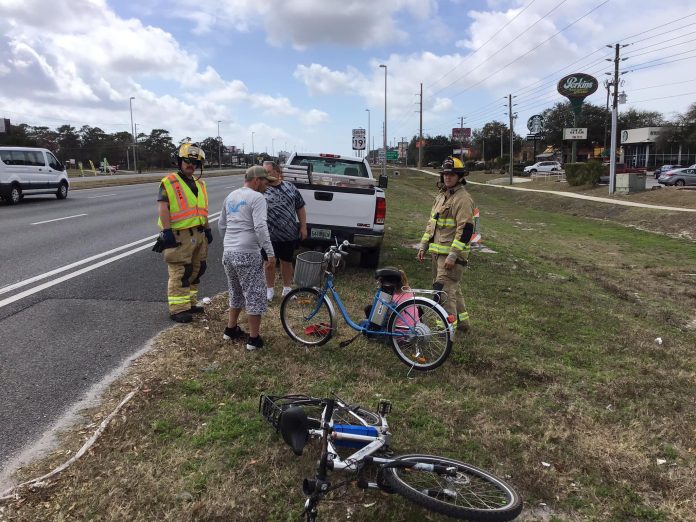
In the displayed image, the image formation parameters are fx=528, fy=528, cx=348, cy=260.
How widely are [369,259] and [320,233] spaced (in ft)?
3.81

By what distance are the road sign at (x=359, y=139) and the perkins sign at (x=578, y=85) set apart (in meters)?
24.7

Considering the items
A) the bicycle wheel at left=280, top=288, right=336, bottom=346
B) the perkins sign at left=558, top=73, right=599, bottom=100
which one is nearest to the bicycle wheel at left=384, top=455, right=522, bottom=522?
the bicycle wheel at left=280, top=288, right=336, bottom=346

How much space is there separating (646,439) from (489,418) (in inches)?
41.8

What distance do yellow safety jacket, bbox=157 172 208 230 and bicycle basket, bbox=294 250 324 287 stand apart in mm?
1465

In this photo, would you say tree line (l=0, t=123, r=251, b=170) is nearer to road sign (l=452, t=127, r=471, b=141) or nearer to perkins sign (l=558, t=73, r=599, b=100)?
road sign (l=452, t=127, r=471, b=141)

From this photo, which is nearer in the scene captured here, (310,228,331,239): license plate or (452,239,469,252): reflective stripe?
(452,239,469,252): reflective stripe

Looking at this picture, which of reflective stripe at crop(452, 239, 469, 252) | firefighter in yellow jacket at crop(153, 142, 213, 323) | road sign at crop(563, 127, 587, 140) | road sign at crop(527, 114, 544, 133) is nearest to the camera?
reflective stripe at crop(452, 239, 469, 252)

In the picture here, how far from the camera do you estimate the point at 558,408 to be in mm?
4094

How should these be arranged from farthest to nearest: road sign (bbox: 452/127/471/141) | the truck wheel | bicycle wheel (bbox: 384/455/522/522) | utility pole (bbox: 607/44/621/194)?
1. road sign (bbox: 452/127/471/141)
2. utility pole (bbox: 607/44/621/194)
3. the truck wheel
4. bicycle wheel (bbox: 384/455/522/522)

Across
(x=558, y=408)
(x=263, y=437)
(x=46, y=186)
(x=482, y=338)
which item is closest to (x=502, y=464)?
(x=558, y=408)

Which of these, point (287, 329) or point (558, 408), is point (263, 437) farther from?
point (558, 408)

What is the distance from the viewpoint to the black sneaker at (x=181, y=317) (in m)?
5.78

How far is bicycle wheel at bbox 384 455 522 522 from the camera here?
2.65 meters

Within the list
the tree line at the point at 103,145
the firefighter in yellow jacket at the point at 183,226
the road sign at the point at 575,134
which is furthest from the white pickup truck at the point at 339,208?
the tree line at the point at 103,145
